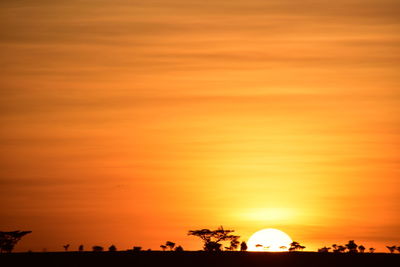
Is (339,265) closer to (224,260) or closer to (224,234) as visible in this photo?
(224,260)

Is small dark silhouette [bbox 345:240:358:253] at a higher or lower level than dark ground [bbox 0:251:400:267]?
higher

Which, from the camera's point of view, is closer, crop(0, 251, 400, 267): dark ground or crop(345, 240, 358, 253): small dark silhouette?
crop(0, 251, 400, 267): dark ground

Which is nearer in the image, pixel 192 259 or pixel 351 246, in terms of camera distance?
pixel 192 259

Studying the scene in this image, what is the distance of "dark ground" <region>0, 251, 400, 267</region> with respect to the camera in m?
104

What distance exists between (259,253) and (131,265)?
Result: 17205 millimetres

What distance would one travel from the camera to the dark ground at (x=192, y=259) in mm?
103688

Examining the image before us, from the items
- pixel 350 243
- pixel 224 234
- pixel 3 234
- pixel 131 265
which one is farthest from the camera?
pixel 224 234

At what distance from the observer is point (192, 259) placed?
106 meters

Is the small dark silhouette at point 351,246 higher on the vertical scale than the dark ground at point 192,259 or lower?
higher

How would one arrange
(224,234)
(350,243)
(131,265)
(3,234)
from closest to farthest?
(131,265) < (350,243) < (3,234) < (224,234)

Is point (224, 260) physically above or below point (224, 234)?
below

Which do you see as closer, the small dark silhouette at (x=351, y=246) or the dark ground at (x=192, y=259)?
the dark ground at (x=192, y=259)

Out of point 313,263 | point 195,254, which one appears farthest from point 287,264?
point 195,254

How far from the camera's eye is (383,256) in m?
110
